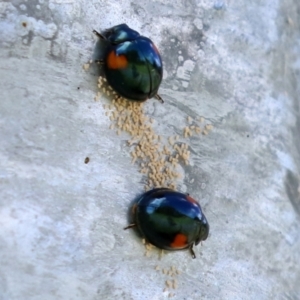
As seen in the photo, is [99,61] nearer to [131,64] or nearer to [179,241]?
[131,64]

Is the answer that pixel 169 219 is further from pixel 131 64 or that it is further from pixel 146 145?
pixel 131 64

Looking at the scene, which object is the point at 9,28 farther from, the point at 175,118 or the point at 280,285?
the point at 280,285

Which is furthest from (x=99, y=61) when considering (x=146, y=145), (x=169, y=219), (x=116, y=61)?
(x=169, y=219)

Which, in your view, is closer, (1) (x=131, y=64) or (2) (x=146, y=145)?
(1) (x=131, y=64)

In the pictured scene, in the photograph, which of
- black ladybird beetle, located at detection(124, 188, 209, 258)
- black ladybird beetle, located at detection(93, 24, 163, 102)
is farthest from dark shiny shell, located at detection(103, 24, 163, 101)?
black ladybird beetle, located at detection(124, 188, 209, 258)

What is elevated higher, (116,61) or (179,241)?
(116,61)

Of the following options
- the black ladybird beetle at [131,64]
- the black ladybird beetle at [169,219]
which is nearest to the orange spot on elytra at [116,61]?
the black ladybird beetle at [131,64]
